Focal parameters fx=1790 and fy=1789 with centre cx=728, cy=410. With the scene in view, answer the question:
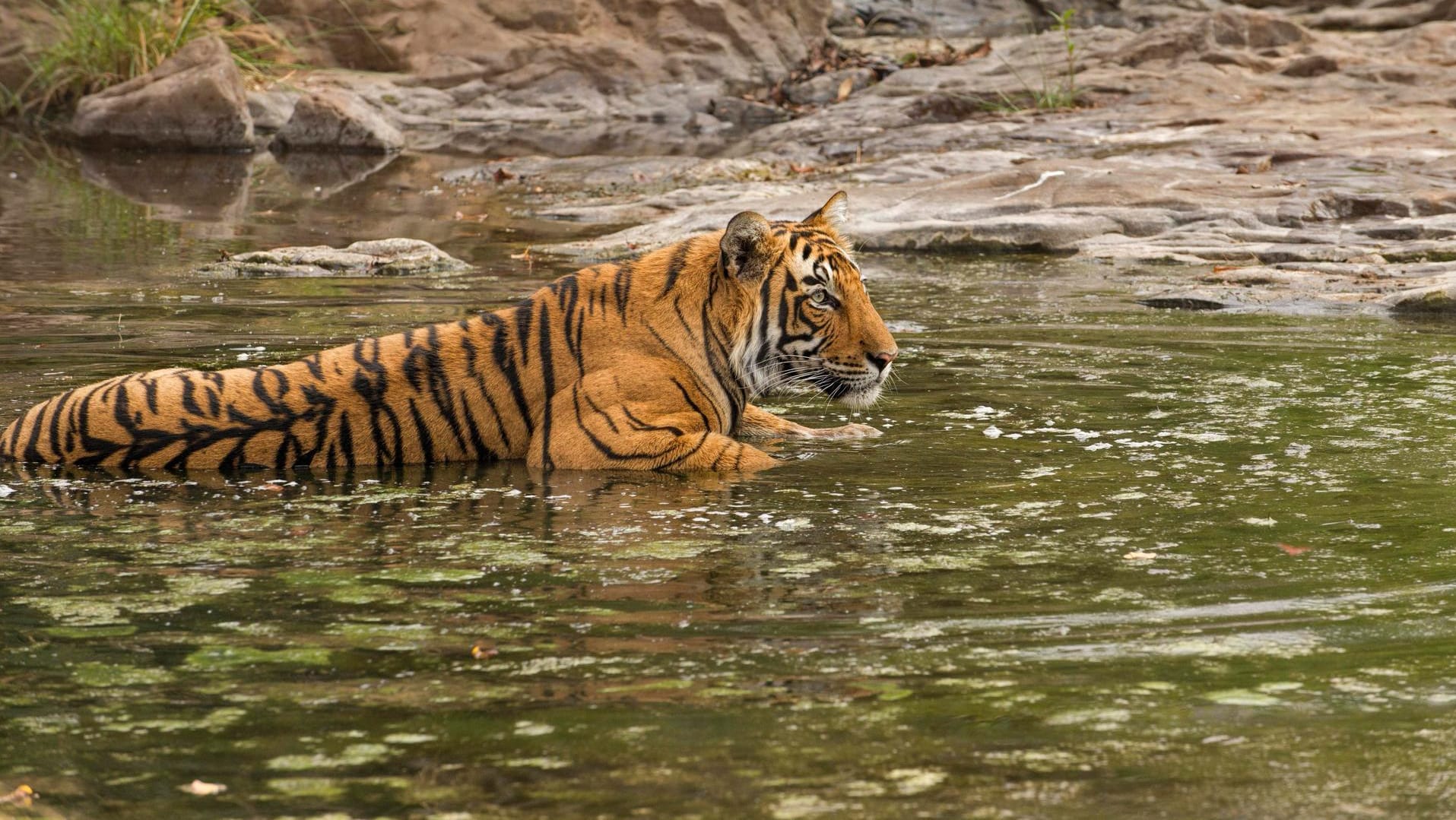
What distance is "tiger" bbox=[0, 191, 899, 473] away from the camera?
5574mm

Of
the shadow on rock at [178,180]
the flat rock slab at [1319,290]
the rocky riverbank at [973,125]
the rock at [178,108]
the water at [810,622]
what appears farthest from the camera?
the rock at [178,108]

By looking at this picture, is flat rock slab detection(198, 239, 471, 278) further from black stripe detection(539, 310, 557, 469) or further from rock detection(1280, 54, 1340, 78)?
rock detection(1280, 54, 1340, 78)

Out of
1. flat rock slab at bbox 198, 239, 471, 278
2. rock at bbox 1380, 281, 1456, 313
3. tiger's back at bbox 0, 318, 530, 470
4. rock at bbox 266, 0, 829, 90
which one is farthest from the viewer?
rock at bbox 266, 0, 829, 90

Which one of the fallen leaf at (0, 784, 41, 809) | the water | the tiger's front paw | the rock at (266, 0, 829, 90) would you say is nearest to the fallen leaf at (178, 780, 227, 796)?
the water

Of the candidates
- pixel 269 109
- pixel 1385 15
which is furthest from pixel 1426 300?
pixel 269 109

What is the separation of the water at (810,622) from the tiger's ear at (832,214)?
761 millimetres

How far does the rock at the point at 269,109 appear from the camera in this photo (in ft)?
60.6

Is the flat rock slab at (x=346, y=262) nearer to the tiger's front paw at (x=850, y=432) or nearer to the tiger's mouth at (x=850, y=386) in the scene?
the tiger's front paw at (x=850, y=432)

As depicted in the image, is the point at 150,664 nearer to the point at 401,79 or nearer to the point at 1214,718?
the point at 1214,718

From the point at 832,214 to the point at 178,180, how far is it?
10.5m

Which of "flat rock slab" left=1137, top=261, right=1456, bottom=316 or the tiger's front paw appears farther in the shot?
"flat rock slab" left=1137, top=261, right=1456, bottom=316

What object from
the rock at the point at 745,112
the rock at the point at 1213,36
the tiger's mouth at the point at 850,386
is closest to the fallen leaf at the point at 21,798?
the tiger's mouth at the point at 850,386

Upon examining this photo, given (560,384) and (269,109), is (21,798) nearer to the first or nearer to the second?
(560,384)

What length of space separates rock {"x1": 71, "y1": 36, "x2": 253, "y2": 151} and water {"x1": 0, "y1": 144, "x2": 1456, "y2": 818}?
34.4ft
